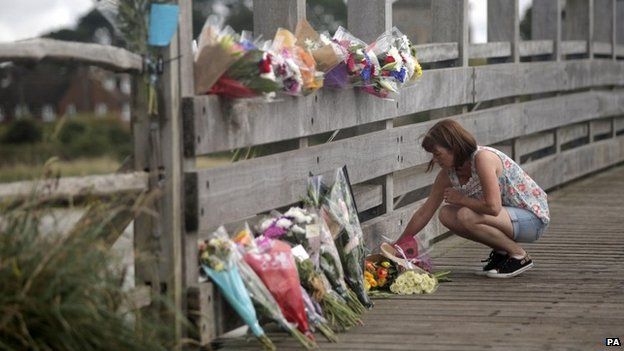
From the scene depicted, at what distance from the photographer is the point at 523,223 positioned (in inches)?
294

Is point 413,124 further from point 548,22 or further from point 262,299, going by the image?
point 548,22

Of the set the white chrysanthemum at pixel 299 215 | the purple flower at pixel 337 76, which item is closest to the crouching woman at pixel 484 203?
the purple flower at pixel 337 76

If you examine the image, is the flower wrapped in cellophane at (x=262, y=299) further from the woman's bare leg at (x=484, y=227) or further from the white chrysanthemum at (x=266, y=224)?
the woman's bare leg at (x=484, y=227)

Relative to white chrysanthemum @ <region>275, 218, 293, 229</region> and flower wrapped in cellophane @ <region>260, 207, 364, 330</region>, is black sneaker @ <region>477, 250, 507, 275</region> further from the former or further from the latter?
white chrysanthemum @ <region>275, 218, 293, 229</region>

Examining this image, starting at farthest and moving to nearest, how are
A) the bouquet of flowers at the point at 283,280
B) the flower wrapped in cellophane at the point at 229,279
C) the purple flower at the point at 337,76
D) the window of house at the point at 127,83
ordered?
the purple flower at the point at 337,76 → the bouquet of flowers at the point at 283,280 → the flower wrapped in cellophane at the point at 229,279 → the window of house at the point at 127,83

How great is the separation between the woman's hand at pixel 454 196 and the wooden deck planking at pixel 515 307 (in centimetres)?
41

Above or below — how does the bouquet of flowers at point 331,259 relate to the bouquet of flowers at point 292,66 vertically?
below

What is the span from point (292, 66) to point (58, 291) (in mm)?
1913

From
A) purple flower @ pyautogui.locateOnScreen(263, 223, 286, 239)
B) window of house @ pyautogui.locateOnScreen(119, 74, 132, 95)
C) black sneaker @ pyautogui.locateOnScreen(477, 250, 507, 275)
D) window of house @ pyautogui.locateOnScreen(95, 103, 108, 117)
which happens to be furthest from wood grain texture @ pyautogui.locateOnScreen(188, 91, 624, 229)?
window of house @ pyautogui.locateOnScreen(95, 103, 108, 117)

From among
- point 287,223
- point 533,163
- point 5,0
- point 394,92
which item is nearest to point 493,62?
point 533,163

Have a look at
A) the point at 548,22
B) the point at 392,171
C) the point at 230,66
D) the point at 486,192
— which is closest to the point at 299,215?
the point at 230,66

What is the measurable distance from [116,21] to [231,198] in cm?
96

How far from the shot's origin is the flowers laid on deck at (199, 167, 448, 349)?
5.46 meters

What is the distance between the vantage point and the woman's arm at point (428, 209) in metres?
7.37
